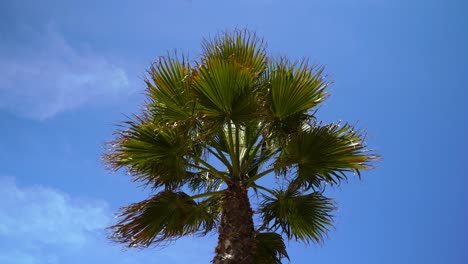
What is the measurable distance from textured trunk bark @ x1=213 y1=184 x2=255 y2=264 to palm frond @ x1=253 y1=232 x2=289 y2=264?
113cm

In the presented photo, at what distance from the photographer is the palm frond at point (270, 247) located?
7.79m

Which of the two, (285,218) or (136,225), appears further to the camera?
(285,218)

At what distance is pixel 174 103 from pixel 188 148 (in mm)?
707

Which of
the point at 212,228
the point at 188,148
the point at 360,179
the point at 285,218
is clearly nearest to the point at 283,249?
the point at 285,218

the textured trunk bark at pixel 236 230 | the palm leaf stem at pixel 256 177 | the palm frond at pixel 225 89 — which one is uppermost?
the palm frond at pixel 225 89

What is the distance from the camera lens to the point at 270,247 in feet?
25.7

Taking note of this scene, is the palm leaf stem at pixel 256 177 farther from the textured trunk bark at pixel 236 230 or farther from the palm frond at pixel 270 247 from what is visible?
the palm frond at pixel 270 247

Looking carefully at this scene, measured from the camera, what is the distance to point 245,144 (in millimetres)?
8062

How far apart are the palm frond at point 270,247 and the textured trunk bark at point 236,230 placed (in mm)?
1127

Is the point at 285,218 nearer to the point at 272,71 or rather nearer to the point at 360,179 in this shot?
the point at 360,179

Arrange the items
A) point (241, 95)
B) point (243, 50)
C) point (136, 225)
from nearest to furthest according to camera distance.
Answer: point (241, 95) < point (136, 225) < point (243, 50)

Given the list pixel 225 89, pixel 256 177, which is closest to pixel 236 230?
pixel 256 177

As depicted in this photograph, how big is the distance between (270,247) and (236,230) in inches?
62.8

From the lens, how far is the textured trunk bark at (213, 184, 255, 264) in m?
6.20
